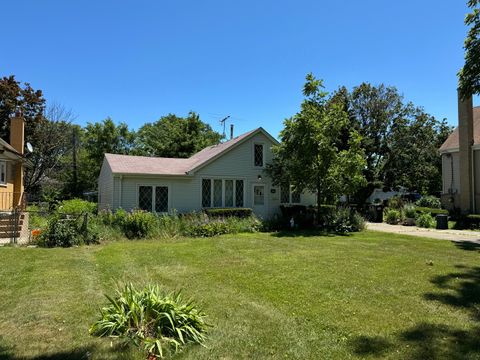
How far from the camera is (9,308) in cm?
566

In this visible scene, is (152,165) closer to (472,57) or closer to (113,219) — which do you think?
(113,219)

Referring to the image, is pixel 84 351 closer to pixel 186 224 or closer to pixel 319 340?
pixel 319 340

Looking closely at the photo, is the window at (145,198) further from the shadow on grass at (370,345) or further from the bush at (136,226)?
the shadow on grass at (370,345)

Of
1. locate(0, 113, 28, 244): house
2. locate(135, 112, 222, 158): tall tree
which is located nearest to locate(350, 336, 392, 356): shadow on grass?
locate(0, 113, 28, 244): house

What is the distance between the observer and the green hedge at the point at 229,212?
1916cm

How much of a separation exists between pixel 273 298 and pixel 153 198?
14484 millimetres

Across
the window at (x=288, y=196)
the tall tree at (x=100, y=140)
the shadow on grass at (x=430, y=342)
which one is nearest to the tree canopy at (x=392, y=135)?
the window at (x=288, y=196)

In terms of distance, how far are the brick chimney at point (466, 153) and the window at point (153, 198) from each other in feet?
54.3

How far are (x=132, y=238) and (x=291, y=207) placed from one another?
9650mm

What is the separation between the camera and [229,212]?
19562 millimetres

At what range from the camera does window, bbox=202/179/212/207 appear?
2091 cm

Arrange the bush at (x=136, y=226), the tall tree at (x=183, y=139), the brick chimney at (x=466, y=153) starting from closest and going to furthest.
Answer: the bush at (x=136, y=226) → the brick chimney at (x=466, y=153) → the tall tree at (x=183, y=139)

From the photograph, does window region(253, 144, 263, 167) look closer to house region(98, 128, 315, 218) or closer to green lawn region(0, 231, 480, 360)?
house region(98, 128, 315, 218)

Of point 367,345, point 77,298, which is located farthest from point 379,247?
point 77,298
